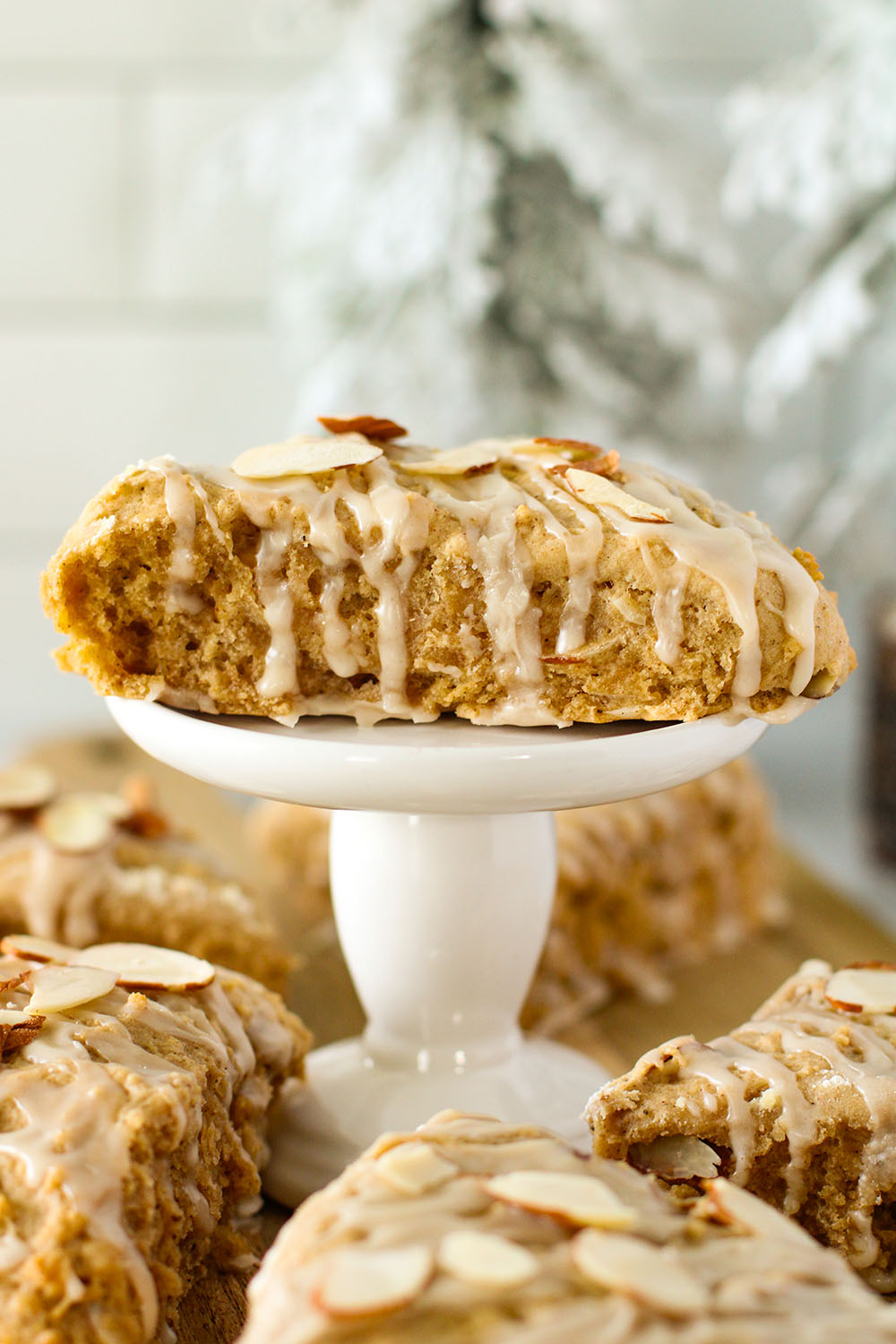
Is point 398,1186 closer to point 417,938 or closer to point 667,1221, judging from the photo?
point 667,1221

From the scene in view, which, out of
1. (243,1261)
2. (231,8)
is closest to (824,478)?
(231,8)

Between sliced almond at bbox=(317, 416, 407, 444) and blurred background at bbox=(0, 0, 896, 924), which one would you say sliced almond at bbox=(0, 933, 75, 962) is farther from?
blurred background at bbox=(0, 0, 896, 924)

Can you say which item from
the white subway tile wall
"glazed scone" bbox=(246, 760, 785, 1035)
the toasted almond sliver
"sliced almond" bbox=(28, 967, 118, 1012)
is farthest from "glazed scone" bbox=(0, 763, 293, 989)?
the white subway tile wall

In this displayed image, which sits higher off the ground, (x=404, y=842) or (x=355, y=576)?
(x=355, y=576)

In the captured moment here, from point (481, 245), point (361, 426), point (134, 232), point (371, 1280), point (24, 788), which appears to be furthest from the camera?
point (134, 232)

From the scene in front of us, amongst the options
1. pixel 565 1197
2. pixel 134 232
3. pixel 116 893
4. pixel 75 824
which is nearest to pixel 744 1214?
pixel 565 1197

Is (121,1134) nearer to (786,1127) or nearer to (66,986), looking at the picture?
(66,986)

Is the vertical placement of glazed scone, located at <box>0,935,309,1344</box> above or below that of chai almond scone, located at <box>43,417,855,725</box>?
below
